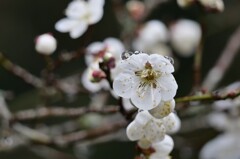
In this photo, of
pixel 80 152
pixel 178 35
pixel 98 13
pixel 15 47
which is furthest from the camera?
pixel 15 47

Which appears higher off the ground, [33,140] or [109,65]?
[33,140]

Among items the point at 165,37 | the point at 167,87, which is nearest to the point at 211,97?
the point at 167,87

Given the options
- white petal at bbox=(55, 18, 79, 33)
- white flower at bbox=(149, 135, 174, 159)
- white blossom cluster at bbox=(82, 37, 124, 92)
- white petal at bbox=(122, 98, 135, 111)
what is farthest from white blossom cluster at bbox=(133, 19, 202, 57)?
white flower at bbox=(149, 135, 174, 159)

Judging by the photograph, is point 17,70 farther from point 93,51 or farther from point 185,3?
Answer: point 185,3

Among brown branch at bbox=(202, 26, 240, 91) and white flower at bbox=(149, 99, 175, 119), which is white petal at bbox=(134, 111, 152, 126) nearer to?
white flower at bbox=(149, 99, 175, 119)

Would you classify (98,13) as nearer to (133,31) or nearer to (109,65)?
(109,65)

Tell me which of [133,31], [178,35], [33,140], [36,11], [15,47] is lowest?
[33,140]

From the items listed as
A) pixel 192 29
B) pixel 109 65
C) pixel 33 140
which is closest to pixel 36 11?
pixel 192 29

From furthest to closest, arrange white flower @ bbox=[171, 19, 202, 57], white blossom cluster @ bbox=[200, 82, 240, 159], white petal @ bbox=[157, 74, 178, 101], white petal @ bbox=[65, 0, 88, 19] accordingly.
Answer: white flower @ bbox=[171, 19, 202, 57] → white blossom cluster @ bbox=[200, 82, 240, 159] → white petal @ bbox=[65, 0, 88, 19] → white petal @ bbox=[157, 74, 178, 101]
